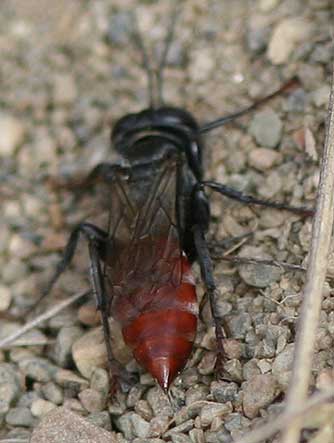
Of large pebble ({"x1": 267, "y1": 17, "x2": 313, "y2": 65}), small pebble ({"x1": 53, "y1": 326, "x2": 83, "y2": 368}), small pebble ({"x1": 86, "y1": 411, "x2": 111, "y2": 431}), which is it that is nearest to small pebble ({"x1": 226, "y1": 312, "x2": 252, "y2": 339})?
small pebble ({"x1": 86, "y1": 411, "x2": 111, "y2": 431})

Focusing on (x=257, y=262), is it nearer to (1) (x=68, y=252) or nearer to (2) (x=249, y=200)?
(2) (x=249, y=200)

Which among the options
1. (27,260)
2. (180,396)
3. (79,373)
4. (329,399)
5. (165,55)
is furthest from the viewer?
(165,55)

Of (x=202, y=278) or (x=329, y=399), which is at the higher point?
(x=202, y=278)

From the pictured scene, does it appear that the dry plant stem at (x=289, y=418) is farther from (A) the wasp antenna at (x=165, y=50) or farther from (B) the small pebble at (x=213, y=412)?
(A) the wasp antenna at (x=165, y=50)

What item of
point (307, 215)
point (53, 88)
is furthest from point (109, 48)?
point (307, 215)

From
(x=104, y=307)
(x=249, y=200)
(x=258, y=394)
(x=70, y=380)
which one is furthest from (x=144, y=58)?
(x=258, y=394)

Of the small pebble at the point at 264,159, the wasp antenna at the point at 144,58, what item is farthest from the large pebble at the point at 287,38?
the wasp antenna at the point at 144,58

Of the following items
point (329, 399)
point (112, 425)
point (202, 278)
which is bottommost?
point (112, 425)

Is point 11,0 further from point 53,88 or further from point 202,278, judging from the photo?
point 202,278
